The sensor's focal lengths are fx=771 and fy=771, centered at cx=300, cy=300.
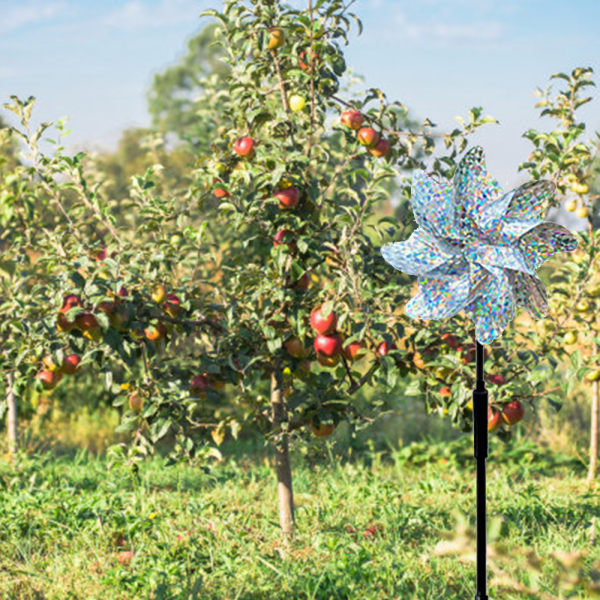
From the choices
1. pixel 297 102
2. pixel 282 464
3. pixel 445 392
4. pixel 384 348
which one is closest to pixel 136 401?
pixel 282 464

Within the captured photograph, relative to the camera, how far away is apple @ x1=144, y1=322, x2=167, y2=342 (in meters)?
3.21

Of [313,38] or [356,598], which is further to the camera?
[313,38]

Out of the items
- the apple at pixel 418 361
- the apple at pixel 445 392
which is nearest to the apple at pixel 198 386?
the apple at pixel 418 361

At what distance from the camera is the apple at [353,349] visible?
10.5 feet

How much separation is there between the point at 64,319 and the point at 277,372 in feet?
3.51

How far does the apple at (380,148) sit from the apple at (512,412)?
1.23 meters

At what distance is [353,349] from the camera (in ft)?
10.5

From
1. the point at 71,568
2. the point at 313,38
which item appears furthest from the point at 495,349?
the point at 71,568

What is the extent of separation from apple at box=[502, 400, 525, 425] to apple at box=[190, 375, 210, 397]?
4.28ft

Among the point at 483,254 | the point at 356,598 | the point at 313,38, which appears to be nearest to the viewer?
the point at 483,254

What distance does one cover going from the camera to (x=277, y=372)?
12.1 ft

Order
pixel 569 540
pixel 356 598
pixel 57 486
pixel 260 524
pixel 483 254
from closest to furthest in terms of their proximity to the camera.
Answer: pixel 483 254
pixel 356 598
pixel 569 540
pixel 260 524
pixel 57 486

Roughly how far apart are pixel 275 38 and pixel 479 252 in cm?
149

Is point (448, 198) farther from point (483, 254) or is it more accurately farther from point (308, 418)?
point (308, 418)
